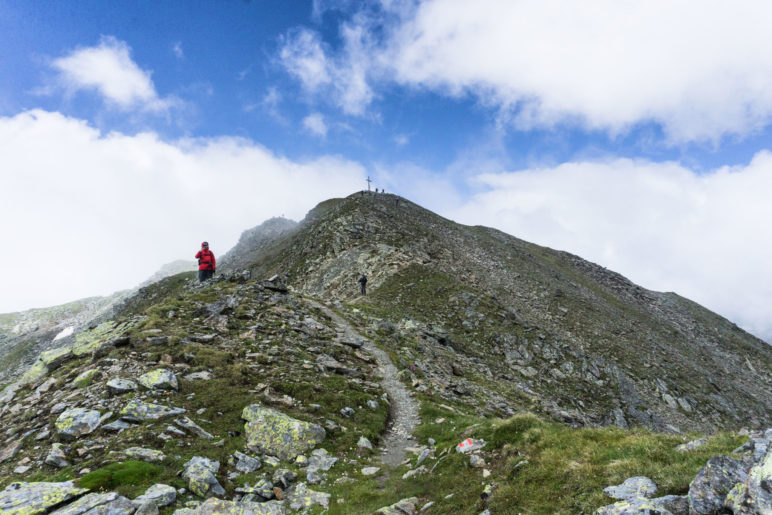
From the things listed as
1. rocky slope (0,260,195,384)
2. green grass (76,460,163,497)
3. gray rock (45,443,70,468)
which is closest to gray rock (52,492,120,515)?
green grass (76,460,163,497)

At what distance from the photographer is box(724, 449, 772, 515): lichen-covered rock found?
5051 mm

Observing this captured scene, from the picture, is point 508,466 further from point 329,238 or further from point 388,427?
point 329,238

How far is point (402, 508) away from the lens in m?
10.3

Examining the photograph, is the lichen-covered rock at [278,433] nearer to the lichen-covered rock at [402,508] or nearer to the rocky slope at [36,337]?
the lichen-covered rock at [402,508]

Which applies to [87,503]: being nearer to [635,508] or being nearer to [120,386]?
[120,386]

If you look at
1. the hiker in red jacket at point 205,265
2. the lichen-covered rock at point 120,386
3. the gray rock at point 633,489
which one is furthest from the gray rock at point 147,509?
the hiker in red jacket at point 205,265

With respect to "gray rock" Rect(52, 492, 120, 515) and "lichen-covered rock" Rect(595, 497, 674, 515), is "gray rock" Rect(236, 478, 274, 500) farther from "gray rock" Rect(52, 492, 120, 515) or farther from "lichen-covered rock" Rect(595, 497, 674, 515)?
"lichen-covered rock" Rect(595, 497, 674, 515)

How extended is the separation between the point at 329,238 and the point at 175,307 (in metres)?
45.7

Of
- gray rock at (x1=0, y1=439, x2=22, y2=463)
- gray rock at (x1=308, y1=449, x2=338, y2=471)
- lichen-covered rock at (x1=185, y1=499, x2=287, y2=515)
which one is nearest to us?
lichen-covered rock at (x1=185, y1=499, x2=287, y2=515)

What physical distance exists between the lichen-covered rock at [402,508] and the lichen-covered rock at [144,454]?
7651mm

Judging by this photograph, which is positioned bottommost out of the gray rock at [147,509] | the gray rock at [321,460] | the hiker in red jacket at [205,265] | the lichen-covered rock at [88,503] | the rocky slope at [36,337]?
the rocky slope at [36,337]

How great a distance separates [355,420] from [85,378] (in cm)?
1287

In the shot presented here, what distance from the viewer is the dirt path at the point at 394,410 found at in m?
16.0

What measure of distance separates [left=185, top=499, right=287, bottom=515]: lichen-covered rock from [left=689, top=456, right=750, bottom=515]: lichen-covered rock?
407 inches
